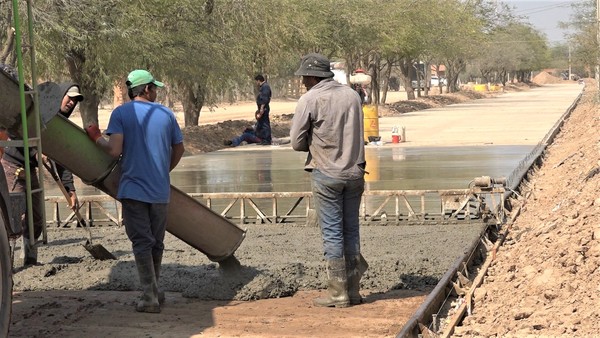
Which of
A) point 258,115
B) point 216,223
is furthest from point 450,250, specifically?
point 258,115

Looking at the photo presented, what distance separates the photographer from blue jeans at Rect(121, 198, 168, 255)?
7676 mm

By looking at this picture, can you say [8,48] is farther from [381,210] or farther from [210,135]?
[210,135]

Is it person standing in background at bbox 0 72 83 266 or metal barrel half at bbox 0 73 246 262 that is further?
person standing in background at bbox 0 72 83 266

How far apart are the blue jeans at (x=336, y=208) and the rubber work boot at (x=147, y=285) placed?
1.35 meters

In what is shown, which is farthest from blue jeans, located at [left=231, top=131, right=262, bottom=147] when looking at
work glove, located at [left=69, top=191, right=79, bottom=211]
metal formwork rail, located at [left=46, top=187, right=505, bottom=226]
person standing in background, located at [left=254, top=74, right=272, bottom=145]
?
work glove, located at [left=69, top=191, right=79, bottom=211]

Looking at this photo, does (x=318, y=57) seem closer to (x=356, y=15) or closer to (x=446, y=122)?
(x=446, y=122)

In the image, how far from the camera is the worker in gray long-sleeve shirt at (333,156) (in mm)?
7988

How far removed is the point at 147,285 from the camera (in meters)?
7.77

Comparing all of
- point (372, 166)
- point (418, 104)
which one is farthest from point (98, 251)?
point (418, 104)

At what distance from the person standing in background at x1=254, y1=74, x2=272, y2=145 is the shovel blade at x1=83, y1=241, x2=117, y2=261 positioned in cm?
1624

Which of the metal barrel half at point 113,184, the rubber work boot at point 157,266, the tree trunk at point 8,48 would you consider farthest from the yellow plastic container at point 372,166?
the rubber work boot at point 157,266

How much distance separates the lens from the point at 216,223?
863 cm

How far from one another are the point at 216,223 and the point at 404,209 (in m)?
6.55

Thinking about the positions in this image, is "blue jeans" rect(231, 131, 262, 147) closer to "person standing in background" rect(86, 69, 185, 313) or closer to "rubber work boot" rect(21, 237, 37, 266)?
"rubber work boot" rect(21, 237, 37, 266)
